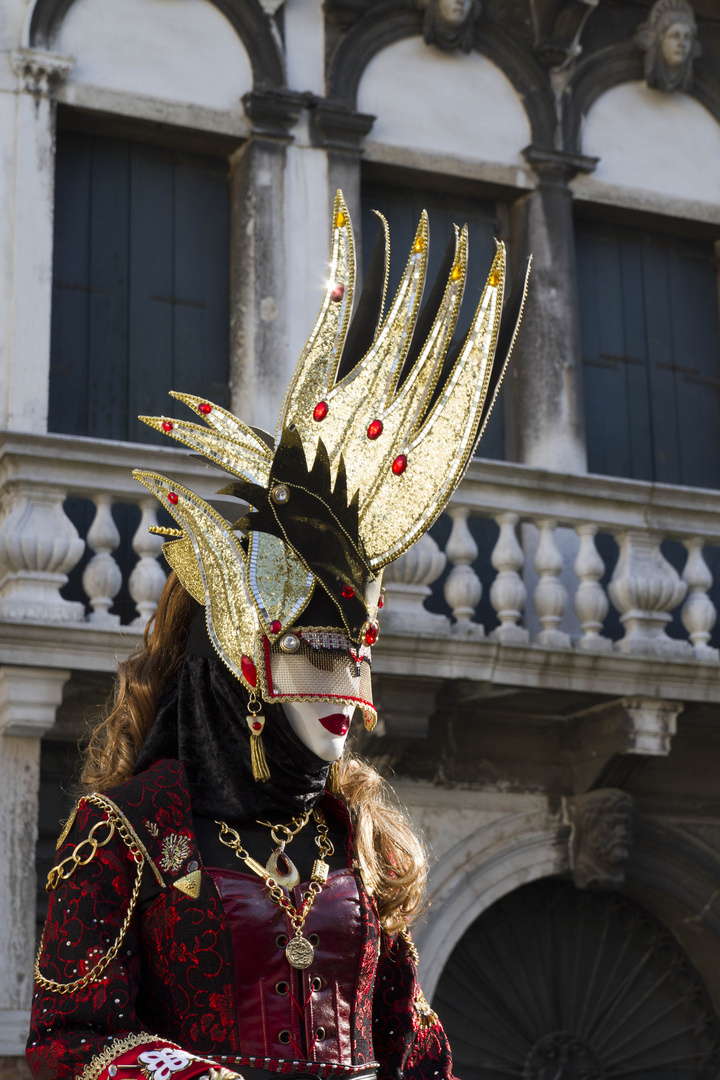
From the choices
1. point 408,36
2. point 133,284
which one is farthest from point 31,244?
point 408,36

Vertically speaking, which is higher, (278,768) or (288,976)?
(278,768)

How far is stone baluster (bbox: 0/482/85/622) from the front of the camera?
5.81m

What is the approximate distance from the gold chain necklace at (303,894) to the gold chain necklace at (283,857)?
17 mm

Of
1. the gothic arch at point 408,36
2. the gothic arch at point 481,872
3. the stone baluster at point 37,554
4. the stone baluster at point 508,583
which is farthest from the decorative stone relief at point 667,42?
the stone baluster at point 37,554

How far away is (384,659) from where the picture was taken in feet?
20.0

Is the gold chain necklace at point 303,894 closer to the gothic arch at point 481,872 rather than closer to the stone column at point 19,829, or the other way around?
the stone column at point 19,829

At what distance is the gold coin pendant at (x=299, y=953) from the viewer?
2.64 m

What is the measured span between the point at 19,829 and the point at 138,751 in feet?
10.7

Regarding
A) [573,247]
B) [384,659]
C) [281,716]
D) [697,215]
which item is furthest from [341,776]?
[697,215]

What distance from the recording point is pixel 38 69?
6.96 metres

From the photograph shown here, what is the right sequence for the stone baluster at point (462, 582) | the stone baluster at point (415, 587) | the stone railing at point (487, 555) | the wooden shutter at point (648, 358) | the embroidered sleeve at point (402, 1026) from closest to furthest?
the embroidered sleeve at point (402, 1026), the stone railing at point (487, 555), the stone baluster at point (415, 587), the stone baluster at point (462, 582), the wooden shutter at point (648, 358)

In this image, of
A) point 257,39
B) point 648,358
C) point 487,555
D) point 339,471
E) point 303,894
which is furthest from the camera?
point 648,358

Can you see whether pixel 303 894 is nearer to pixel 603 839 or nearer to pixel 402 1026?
pixel 402 1026

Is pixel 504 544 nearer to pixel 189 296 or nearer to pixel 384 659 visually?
pixel 384 659
